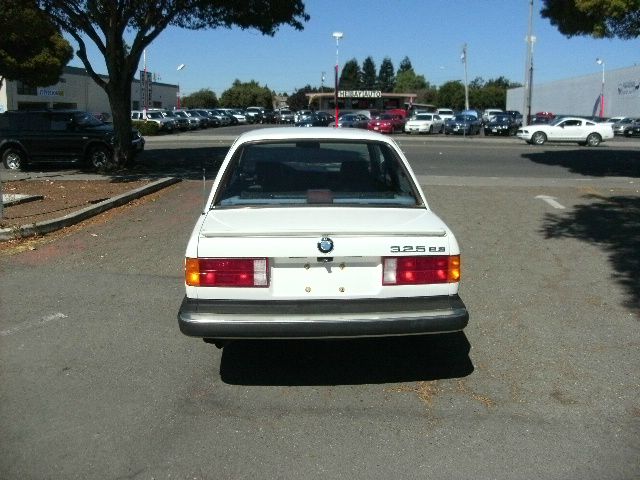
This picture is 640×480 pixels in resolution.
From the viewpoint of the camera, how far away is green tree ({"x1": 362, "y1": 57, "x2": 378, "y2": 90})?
162975 millimetres

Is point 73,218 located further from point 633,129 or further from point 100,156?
point 633,129

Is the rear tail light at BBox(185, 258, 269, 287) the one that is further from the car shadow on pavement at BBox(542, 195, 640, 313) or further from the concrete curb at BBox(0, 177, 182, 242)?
the concrete curb at BBox(0, 177, 182, 242)

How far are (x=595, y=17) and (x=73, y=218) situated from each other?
43.0 ft

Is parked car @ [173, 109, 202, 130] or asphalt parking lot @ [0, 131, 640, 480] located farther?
parked car @ [173, 109, 202, 130]

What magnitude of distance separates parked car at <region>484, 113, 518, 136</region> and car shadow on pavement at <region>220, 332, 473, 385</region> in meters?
41.6

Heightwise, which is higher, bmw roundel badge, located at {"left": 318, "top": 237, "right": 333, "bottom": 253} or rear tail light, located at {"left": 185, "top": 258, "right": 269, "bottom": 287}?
bmw roundel badge, located at {"left": 318, "top": 237, "right": 333, "bottom": 253}

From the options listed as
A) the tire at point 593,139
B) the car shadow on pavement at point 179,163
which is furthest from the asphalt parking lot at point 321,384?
the tire at point 593,139

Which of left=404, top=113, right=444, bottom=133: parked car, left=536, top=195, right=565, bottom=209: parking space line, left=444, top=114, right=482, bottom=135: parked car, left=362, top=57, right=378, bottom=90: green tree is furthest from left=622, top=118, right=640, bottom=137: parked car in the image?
left=362, top=57, right=378, bottom=90: green tree

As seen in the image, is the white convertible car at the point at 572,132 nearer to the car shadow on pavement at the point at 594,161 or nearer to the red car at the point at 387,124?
the car shadow on pavement at the point at 594,161

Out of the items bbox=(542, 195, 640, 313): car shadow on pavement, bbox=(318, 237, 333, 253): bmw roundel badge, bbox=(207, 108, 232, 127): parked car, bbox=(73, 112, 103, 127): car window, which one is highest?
bbox=(207, 108, 232, 127): parked car

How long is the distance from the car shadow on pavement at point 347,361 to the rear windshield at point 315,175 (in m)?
1.16

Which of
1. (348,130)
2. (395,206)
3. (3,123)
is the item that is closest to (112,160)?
(3,123)

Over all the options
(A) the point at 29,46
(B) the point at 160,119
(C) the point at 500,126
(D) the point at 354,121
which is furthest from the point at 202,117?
(A) the point at 29,46

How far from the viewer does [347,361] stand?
5102 mm
